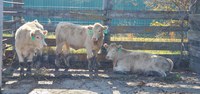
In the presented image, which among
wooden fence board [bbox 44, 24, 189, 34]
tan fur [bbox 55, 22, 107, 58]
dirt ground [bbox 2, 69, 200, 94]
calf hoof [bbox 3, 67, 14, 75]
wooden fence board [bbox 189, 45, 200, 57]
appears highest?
wooden fence board [bbox 44, 24, 189, 34]

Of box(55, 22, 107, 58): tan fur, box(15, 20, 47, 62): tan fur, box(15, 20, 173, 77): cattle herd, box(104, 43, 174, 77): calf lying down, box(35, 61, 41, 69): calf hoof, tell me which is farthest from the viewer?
box(55, 22, 107, 58): tan fur

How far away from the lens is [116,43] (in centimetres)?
1084

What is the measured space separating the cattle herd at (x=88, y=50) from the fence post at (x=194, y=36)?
3.17 feet

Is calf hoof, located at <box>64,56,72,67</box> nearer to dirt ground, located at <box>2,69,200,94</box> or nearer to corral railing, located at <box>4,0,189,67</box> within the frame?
corral railing, located at <box>4,0,189,67</box>

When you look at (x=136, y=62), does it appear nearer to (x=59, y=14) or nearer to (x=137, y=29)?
(x=137, y=29)

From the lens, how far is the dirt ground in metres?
7.58

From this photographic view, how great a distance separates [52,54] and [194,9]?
4570 mm

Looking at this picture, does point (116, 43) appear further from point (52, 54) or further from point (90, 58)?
point (52, 54)

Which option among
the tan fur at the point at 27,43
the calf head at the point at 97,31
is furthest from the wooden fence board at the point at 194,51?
the tan fur at the point at 27,43

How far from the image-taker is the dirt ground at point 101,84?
7.58 m

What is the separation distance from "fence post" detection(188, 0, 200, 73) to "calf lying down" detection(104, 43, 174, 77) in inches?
37.2

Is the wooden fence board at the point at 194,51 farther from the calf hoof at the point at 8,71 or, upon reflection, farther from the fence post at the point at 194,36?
the calf hoof at the point at 8,71

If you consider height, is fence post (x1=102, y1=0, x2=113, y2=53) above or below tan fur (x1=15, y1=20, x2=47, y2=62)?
above

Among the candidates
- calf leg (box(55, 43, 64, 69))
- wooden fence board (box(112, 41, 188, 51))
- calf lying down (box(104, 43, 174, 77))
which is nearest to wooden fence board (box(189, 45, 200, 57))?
wooden fence board (box(112, 41, 188, 51))
